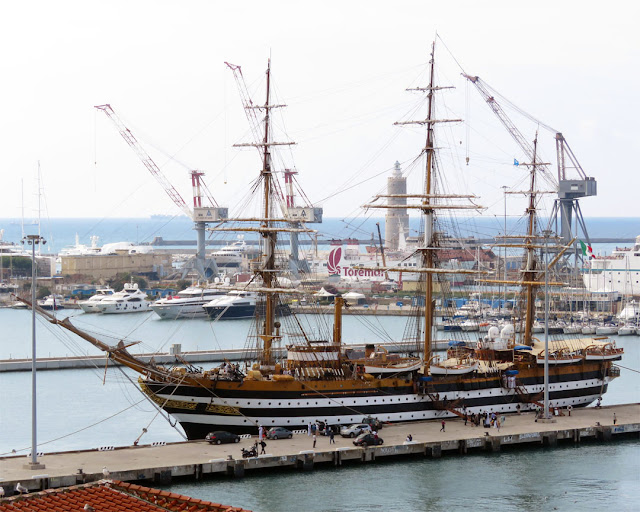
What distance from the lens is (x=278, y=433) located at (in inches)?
1897

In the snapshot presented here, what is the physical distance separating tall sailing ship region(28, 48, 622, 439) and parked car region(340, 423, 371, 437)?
4.77ft

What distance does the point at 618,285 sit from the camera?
138m

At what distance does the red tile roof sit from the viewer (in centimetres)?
2998

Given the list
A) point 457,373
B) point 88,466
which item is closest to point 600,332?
point 457,373

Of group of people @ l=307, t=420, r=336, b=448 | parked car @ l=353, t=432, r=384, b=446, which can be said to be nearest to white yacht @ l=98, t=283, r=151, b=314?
group of people @ l=307, t=420, r=336, b=448

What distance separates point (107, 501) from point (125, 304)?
106m

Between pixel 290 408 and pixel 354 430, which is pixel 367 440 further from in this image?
pixel 290 408

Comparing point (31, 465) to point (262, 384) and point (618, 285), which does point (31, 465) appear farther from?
point (618, 285)

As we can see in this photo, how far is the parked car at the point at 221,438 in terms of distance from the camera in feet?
154

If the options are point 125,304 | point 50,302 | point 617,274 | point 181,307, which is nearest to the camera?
point 181,307

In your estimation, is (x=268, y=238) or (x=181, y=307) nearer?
(x=268, y=238)

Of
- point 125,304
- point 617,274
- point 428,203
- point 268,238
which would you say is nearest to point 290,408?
point 268,238

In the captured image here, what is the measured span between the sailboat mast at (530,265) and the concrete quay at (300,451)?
8.06 metres

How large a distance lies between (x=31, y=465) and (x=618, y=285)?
10599cm
